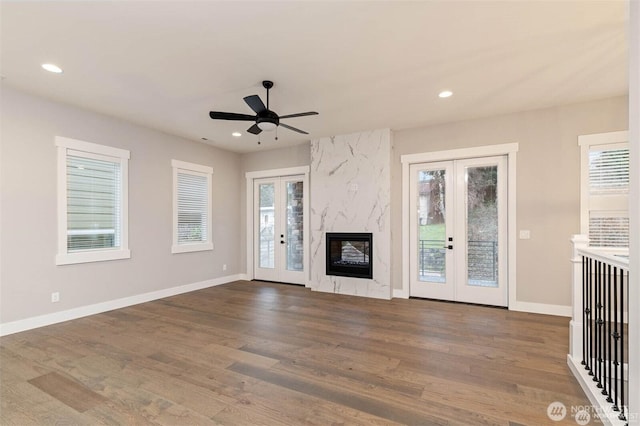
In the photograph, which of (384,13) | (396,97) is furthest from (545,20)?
(396,97)

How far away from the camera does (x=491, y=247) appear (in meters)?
4.79

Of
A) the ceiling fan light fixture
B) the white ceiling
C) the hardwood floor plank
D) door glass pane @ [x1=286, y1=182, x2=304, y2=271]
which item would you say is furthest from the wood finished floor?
the white ceiling

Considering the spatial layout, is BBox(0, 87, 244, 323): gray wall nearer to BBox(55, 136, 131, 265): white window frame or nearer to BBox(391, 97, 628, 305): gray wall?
BBox(55, 136, 131, 265): white window frame

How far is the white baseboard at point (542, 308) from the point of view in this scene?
427 centimetres

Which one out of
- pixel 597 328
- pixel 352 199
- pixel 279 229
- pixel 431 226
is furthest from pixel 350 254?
pixel 597 328

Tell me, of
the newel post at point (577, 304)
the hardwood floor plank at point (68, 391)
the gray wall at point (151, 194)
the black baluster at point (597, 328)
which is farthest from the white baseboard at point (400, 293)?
the hardwood floor plank at point (68, 391)

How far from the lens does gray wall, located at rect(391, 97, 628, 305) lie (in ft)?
13.8

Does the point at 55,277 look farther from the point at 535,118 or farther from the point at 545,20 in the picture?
the point at 535,118

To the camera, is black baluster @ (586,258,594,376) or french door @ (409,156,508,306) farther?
french door @ (409,156,508,306)

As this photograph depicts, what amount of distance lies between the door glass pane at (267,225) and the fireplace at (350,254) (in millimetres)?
1624

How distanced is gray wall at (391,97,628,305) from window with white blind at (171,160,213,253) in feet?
16.9

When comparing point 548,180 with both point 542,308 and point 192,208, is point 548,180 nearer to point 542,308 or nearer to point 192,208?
point 542,308

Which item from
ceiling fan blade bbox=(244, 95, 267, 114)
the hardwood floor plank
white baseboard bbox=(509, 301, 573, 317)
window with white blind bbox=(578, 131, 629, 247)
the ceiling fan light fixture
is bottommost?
the hardwood floor plank

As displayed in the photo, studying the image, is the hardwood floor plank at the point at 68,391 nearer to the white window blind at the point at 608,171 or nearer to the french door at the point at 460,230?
the french door at the point at 460,230
